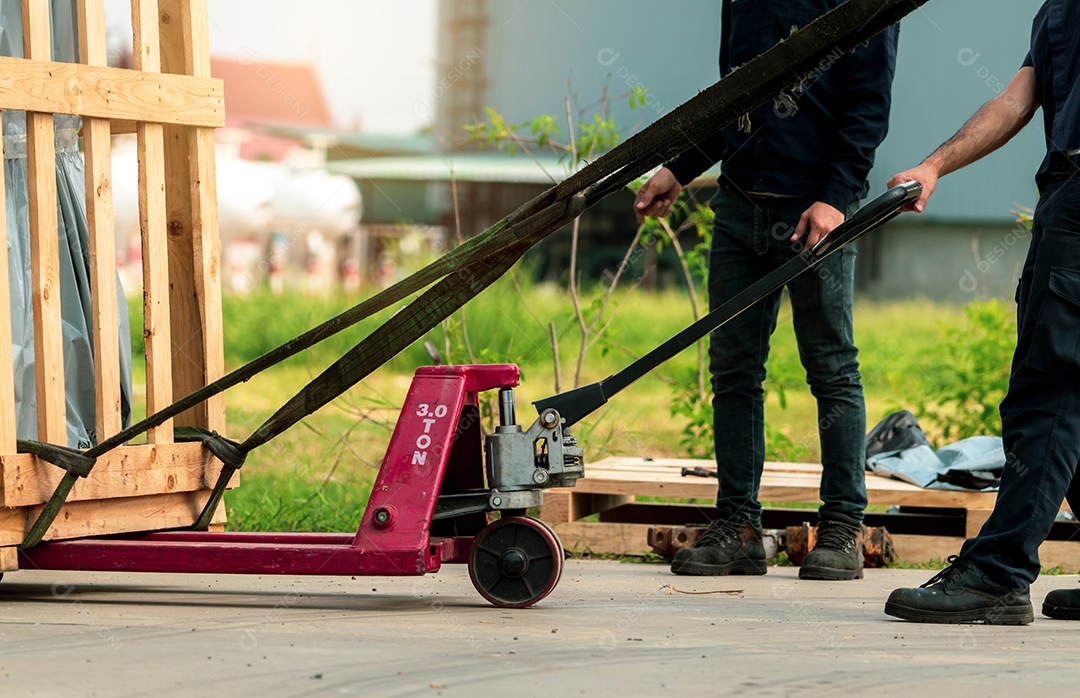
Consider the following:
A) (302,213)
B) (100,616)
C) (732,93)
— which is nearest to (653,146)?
(732,93)

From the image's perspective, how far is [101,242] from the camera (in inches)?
127

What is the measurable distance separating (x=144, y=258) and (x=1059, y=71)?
2372 millimetres

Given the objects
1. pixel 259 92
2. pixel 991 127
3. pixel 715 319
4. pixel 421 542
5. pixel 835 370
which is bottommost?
pixel 421 542

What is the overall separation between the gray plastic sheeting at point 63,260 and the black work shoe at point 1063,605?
99.2 inches

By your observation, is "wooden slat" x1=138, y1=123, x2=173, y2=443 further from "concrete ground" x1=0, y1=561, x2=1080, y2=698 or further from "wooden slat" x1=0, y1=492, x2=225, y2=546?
"concrete ground" x1=0, y1=561, x2=1080, y2=698

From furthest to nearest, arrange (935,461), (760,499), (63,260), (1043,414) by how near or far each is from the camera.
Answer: (935,461)
(760,499)
(63,260)
(1043,414)

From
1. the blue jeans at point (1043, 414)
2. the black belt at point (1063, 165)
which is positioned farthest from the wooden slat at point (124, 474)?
the black belt at point (1063, 165)

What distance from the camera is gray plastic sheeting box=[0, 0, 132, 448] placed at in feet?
10.9

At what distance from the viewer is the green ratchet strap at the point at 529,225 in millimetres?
2820

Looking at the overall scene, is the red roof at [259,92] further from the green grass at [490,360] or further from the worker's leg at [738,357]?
the worker's leg at [738,357]

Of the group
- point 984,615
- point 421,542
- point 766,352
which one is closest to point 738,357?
point 766,352

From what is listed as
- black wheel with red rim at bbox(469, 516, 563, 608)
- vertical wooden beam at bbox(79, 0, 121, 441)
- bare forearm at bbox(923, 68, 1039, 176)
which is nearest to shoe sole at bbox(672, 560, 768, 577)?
black wheel with red rim at bbox(469, 516, 563, 608)

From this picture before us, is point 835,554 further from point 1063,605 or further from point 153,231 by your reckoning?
point 153,231

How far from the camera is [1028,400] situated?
2.83 metres
